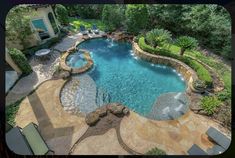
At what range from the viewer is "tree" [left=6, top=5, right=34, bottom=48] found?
1802cm

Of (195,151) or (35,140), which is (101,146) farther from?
(195,151)

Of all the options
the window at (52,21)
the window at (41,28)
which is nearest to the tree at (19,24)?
the window at (41,28)

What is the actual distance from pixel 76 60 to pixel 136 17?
26.2 ft

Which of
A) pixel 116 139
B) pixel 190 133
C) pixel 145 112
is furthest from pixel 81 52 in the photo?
pixel 190 133

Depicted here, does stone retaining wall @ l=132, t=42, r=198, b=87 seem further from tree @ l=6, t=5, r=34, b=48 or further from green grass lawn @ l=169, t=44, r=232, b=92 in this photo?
tree @ l=6, t=5, r=34, b=48

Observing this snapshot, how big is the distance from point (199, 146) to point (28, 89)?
1196 cm

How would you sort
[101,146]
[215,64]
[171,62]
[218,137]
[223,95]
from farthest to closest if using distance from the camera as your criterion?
1. [171,62]
2. [215,64]
3. [223,95]
4. [101,146]
5. [218,137]

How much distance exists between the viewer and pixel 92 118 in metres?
12.0

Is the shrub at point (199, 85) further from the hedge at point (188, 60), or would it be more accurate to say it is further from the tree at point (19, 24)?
the tree at point (19, 24)

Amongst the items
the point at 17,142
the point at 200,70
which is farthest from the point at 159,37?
the point at 17,142

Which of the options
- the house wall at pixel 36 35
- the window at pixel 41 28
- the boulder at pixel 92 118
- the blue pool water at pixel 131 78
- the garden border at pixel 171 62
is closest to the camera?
the boulder at pixel 92 118

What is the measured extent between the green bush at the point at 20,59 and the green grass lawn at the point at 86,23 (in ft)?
34.1

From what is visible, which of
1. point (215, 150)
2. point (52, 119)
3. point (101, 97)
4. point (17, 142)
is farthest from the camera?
point (101, 97)

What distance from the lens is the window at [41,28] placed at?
2062 cm
